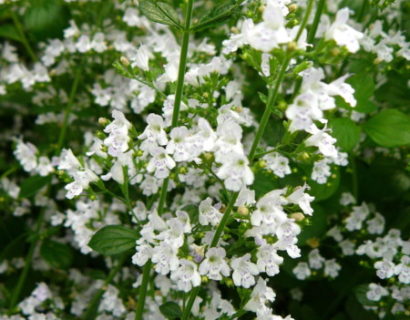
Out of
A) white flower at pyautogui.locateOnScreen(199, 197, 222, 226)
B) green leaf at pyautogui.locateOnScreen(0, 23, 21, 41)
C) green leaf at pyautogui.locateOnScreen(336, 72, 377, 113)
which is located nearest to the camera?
white flower at pyautogui.locateOnScreen(199, 197, 222, 226)

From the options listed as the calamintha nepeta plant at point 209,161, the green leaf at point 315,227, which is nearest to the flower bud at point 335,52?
the calamintha nepeta plant at point 209,161

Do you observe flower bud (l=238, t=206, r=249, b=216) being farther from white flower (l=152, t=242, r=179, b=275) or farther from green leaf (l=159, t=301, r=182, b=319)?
green leaf (l=159, t=301, r=182, b=319)

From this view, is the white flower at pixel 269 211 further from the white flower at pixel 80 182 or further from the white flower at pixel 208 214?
the white flower at pixel 80 182

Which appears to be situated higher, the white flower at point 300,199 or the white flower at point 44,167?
the white flower at point 44,167

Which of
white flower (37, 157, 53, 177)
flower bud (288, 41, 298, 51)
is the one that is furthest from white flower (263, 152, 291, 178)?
white flower (37, 157, 53, 177)

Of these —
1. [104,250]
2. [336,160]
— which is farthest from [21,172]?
[336,160]

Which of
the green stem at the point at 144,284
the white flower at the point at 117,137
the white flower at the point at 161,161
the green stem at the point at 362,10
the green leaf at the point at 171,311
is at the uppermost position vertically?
the green stem at the point at 362,10
